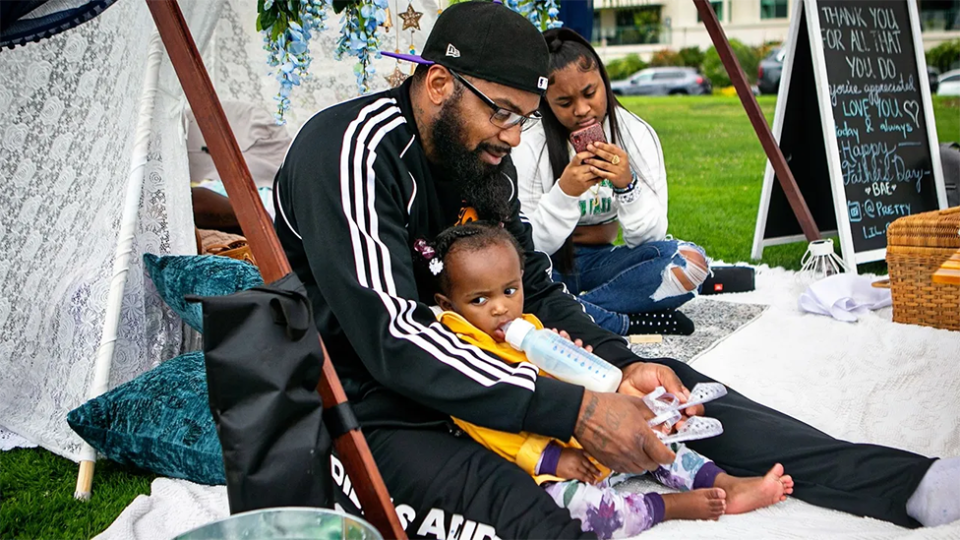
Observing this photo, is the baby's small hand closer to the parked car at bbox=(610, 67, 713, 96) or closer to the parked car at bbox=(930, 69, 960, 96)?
the parked car at bbox=(930, 69, 960, 96)

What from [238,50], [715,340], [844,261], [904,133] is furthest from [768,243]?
[238,50]

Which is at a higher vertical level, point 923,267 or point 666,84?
point 666,84

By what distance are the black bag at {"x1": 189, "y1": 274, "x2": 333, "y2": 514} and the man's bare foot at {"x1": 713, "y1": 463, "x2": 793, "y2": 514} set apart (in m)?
1.14

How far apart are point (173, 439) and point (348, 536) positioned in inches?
56.5

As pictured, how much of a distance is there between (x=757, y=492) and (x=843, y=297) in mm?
2437

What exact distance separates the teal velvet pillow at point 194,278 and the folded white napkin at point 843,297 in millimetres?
2760

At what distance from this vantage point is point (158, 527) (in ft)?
8.09

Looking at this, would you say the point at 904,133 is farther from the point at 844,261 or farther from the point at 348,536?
the point at 348,536

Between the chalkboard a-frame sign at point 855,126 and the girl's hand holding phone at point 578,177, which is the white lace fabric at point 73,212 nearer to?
the girl's hand holding phone at point 578,177

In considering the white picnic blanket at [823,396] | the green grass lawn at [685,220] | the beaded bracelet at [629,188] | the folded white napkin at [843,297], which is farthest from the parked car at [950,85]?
the beaded bracelet at [629,188]

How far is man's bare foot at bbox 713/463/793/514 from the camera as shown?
91.0 inches

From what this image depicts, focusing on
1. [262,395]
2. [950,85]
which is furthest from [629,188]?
[950,85]

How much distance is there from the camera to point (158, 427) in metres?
2.79

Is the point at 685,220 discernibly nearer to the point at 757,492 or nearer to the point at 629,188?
the point at 629,188
